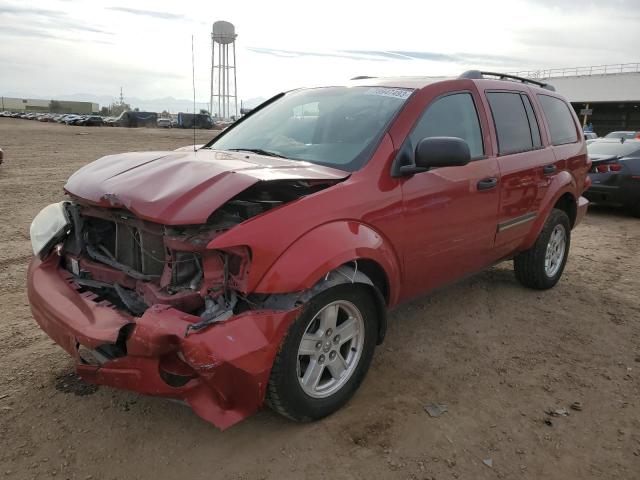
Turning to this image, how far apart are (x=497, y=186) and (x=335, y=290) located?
1.89 metres

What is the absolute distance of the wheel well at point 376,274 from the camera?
299 cm

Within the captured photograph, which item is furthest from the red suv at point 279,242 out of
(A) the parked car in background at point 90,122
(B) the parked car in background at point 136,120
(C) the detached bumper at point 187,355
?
(B) the parked car in background at point 136,120

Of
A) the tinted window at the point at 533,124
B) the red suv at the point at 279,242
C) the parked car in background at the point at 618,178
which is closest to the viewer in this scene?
the red suv at the point at 279,242

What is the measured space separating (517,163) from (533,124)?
26.2 inches

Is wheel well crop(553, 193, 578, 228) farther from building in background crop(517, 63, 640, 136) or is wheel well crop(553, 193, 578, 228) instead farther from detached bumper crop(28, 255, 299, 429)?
building in background crop(517, 63, 640, 136)

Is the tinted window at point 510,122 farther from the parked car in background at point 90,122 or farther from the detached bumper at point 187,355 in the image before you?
the parked car in background at point 90,122

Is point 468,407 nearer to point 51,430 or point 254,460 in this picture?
point 254,460

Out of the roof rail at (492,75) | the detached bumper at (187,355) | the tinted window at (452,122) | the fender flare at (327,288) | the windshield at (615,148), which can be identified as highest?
the roof rail at (492,75)

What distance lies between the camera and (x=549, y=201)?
4695 millimetres

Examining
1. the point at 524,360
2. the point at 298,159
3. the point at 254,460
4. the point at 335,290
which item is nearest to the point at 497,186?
the point at 524,360

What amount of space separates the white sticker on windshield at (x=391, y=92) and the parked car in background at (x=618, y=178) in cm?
684

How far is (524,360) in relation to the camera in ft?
12.1

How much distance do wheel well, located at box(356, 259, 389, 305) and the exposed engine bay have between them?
1.68ft

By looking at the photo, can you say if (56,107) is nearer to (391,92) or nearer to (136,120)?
(136,120)
